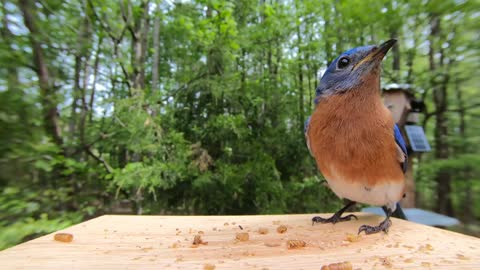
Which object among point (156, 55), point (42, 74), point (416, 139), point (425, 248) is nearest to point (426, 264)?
point (425, 248)

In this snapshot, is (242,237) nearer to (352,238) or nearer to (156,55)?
(352,238)

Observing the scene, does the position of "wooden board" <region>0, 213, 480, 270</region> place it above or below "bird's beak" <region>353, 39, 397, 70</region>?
below

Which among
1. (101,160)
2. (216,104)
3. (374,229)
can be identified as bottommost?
(374,229)

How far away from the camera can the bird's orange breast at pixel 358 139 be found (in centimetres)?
142

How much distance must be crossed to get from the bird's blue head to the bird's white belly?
454 millimetres

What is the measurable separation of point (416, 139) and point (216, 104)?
2.22m

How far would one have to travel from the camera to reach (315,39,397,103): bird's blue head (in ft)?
4.73

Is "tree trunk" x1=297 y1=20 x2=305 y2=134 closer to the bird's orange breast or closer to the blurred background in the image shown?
the blurred background

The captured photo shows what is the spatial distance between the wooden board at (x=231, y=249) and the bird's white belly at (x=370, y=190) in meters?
0.15

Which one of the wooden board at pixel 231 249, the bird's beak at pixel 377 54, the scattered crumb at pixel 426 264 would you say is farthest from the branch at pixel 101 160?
the scattered crumb at pixel 426 264

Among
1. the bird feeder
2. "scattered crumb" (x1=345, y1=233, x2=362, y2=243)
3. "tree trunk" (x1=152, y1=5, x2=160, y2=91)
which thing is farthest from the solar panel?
"tree trunk" (x1=152, y1=5, x2=160, y2=91)

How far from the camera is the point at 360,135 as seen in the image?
1406 mm

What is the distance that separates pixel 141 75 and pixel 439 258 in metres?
3.89

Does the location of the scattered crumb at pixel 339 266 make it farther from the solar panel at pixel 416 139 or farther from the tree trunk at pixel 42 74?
the tree trunk at pixel 42 74
